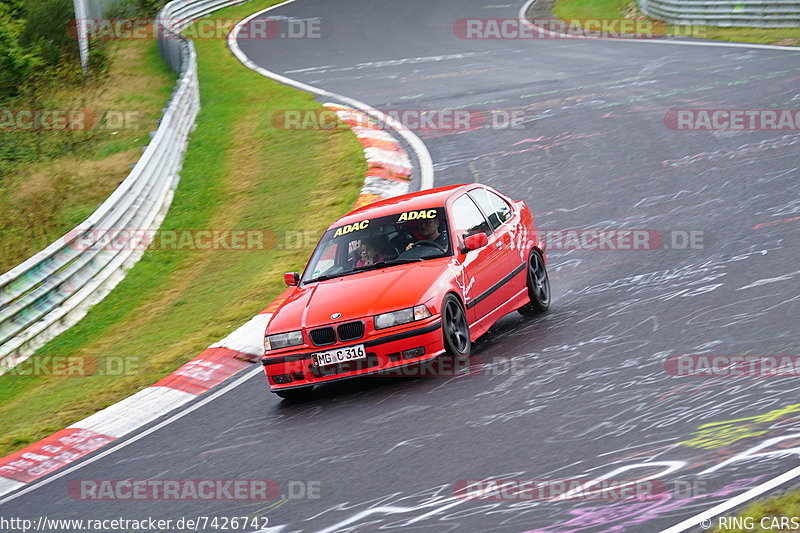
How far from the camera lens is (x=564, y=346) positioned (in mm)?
9281

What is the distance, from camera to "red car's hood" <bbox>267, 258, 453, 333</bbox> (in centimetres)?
881

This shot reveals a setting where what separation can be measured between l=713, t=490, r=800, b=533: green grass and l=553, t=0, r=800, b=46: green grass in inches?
794

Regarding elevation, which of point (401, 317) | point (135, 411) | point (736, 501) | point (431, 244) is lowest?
point (135, 411)

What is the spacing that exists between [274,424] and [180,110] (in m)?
13.6

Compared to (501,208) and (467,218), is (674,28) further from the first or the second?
(467,218)

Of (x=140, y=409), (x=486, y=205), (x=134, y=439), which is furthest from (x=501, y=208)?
(x=134, y=439)

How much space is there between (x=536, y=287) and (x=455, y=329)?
1955 mm

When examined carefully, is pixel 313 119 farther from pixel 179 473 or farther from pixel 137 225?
pixel 179 473

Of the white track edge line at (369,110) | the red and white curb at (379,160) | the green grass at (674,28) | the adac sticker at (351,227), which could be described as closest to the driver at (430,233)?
the adac sticker at (351,227)

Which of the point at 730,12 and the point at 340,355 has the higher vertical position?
the point at 730,12

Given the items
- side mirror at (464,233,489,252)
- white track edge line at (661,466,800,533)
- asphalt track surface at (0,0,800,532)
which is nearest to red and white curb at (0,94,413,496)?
asphalt track surface at (0,0,800,532)

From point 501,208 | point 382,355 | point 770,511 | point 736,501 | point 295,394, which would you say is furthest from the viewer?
point 501,208

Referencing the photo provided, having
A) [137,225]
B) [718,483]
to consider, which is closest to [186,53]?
[137,225]

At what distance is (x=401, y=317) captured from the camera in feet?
28.6
